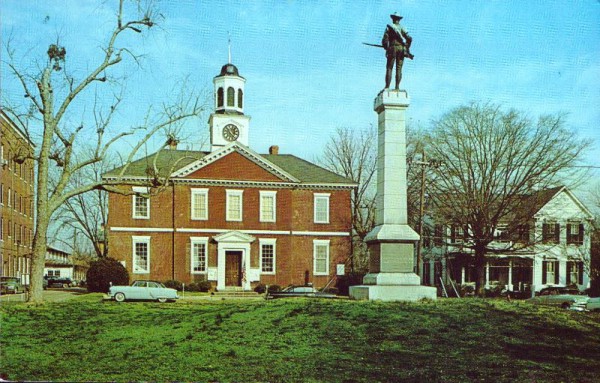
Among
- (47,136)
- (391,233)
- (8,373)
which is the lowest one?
(8,373)

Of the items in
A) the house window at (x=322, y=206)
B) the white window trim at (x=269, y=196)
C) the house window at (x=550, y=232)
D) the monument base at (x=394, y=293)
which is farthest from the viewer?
the house window at (x=322, y=206)

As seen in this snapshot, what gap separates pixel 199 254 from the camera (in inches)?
1795

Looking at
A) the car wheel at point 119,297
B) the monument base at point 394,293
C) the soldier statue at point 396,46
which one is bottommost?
the car wheel at point 119,297

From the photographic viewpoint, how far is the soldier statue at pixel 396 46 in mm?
19748

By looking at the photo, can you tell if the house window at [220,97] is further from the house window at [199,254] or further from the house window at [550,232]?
the house window at [550,232]

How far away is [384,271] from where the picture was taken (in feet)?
63.5

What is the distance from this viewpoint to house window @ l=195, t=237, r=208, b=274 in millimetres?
45375

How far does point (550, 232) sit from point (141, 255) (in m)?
26.2

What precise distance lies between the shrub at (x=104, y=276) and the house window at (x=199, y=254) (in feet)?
21.5

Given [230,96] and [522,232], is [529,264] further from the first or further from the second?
[230,96]

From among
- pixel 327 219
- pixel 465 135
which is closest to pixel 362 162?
pixel 327 219

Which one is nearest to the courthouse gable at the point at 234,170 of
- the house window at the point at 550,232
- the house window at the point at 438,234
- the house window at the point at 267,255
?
the house window at the point at 267,255

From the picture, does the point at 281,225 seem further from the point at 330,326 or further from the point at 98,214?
the point at 330,326

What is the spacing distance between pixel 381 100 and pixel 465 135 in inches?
822
